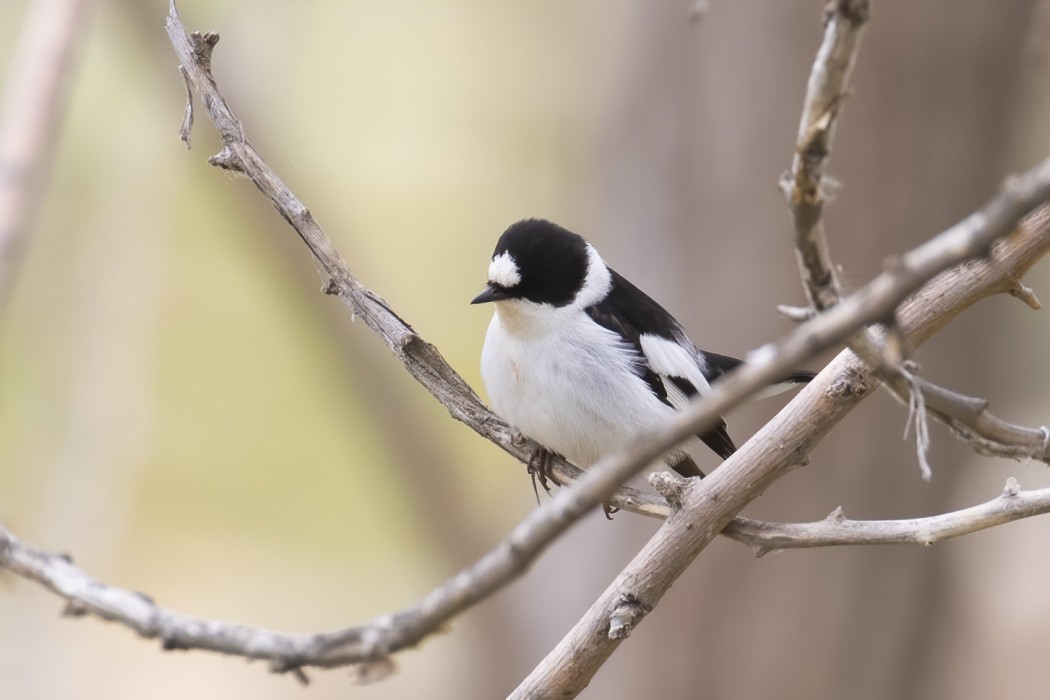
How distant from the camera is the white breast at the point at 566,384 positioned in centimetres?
251

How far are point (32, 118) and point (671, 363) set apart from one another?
7.45 feet

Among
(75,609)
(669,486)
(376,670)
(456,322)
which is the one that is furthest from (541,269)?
(456,322)

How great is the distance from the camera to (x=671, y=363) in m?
2.82

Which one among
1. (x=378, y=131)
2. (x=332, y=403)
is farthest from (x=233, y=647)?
(x=378, y=131)

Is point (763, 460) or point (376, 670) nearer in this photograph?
point (376, 670)

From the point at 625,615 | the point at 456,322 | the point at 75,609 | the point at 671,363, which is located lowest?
the point at 75,609

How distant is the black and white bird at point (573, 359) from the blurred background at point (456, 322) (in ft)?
3.94

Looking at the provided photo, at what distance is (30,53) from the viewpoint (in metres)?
3.65

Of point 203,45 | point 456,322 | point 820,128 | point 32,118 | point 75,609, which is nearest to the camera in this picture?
point 820,128

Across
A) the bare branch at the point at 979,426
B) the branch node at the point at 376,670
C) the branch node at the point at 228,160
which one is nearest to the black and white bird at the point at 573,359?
the branch node at the point at 228,160

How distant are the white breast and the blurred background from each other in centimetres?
120

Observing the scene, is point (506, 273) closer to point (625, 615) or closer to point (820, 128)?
point (625, 615)

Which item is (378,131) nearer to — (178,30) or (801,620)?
(801,620)

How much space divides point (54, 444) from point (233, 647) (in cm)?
497
